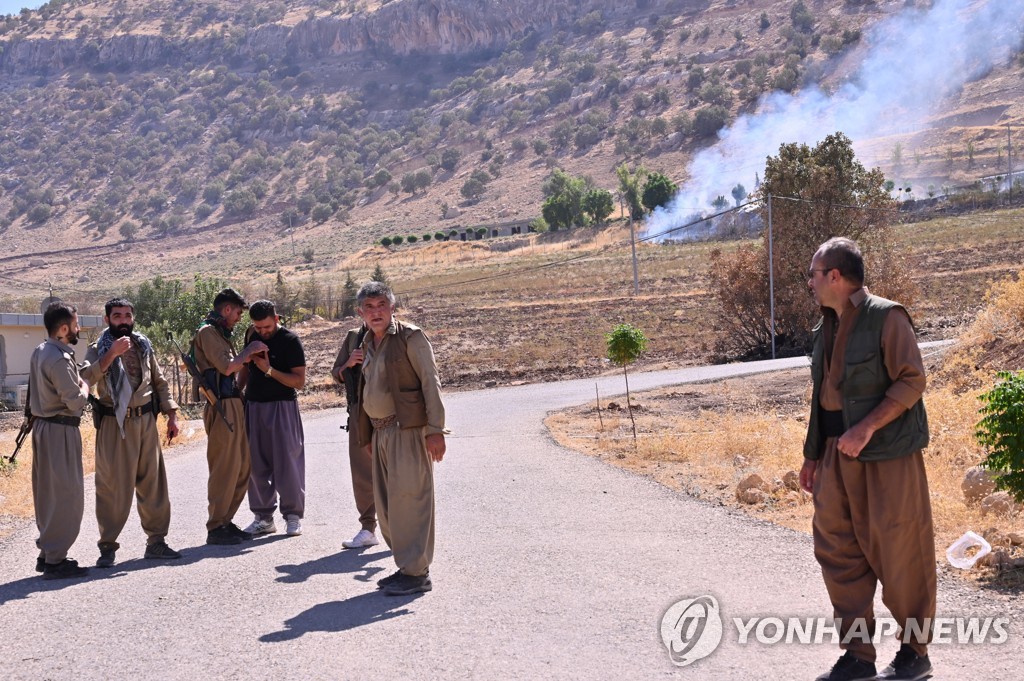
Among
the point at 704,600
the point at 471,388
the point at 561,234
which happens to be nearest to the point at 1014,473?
the point at 704,600

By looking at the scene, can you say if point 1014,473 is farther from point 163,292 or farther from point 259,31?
point 259,31

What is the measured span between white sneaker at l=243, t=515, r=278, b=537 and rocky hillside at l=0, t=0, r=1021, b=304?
287 ft

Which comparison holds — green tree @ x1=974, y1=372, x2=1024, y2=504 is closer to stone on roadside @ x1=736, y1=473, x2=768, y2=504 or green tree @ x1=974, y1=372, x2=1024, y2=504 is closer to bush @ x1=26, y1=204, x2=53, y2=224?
stone on roadside @ x1=736, y1=473, x2=768, y2=504

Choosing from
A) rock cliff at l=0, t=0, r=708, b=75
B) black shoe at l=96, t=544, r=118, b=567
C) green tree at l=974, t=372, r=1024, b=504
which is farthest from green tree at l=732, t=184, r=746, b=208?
black shoe at l=96, t=544, r=118, b=567

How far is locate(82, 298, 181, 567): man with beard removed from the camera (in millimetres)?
8562

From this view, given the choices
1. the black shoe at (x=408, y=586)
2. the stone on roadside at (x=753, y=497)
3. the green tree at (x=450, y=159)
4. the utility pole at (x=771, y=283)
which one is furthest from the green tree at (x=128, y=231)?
the black shoe at (x=408, y=586)

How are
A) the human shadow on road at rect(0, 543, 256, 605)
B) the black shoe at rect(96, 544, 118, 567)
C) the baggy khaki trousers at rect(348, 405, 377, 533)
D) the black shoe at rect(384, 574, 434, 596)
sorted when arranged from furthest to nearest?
1. the baggy khaki trousers at rect(348, 405, 377, 533)
2. the black shoe at rect(96, 544, 118, 567)
3. the human shadow on road at rect(0, 543, 256, 605)
4. the black shoe at rect(384, 574, 434, 596)

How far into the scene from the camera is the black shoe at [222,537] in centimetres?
928

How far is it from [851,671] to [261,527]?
5736 mm

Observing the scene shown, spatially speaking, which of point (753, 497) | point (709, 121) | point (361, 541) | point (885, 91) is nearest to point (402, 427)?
point (361, 541)

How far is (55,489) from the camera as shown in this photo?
26.7ft

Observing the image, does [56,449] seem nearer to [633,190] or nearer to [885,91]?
[633,190]

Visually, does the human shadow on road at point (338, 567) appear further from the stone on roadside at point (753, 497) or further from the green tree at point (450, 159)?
the green tree at point (450, 159)

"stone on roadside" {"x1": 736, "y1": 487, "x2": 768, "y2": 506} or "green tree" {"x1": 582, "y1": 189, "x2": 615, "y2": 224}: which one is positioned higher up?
"green tree" {"x1": 582, "y1": 189, "x2": 615, "y2": 224}
